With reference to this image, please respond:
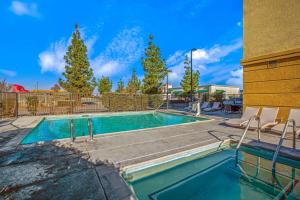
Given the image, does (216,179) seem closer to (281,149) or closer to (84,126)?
(281,149)

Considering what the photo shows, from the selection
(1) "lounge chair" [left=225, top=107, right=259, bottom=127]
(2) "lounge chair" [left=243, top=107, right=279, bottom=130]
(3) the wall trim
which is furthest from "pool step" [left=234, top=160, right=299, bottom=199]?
(3) the wall trim

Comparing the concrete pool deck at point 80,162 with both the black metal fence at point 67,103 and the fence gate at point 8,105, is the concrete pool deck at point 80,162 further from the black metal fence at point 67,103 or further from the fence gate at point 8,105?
the black metal fence at point 67,103

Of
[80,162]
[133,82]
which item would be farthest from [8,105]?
[133,82]

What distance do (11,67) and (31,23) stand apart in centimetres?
1152

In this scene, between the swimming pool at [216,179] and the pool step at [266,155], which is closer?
the swimming pool at [216,179]

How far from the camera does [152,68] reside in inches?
727

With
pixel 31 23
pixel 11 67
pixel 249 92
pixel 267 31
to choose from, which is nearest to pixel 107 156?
pixel 249 92

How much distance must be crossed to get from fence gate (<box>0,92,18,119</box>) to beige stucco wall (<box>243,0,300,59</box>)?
14590 millimetres

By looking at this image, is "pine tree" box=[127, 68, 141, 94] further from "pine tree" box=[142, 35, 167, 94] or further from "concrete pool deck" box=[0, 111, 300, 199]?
"concrete pool deck" box=[0, 111, 300, 199]

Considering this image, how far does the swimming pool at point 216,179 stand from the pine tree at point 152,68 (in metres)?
14.8

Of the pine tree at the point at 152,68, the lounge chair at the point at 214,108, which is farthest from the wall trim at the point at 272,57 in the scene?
the pine tree at the point at 152,68

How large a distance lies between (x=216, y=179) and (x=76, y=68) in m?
17.6

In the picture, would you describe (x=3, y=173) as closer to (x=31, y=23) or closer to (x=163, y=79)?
(x=163, y=79)

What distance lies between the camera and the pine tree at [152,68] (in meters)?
18.5
